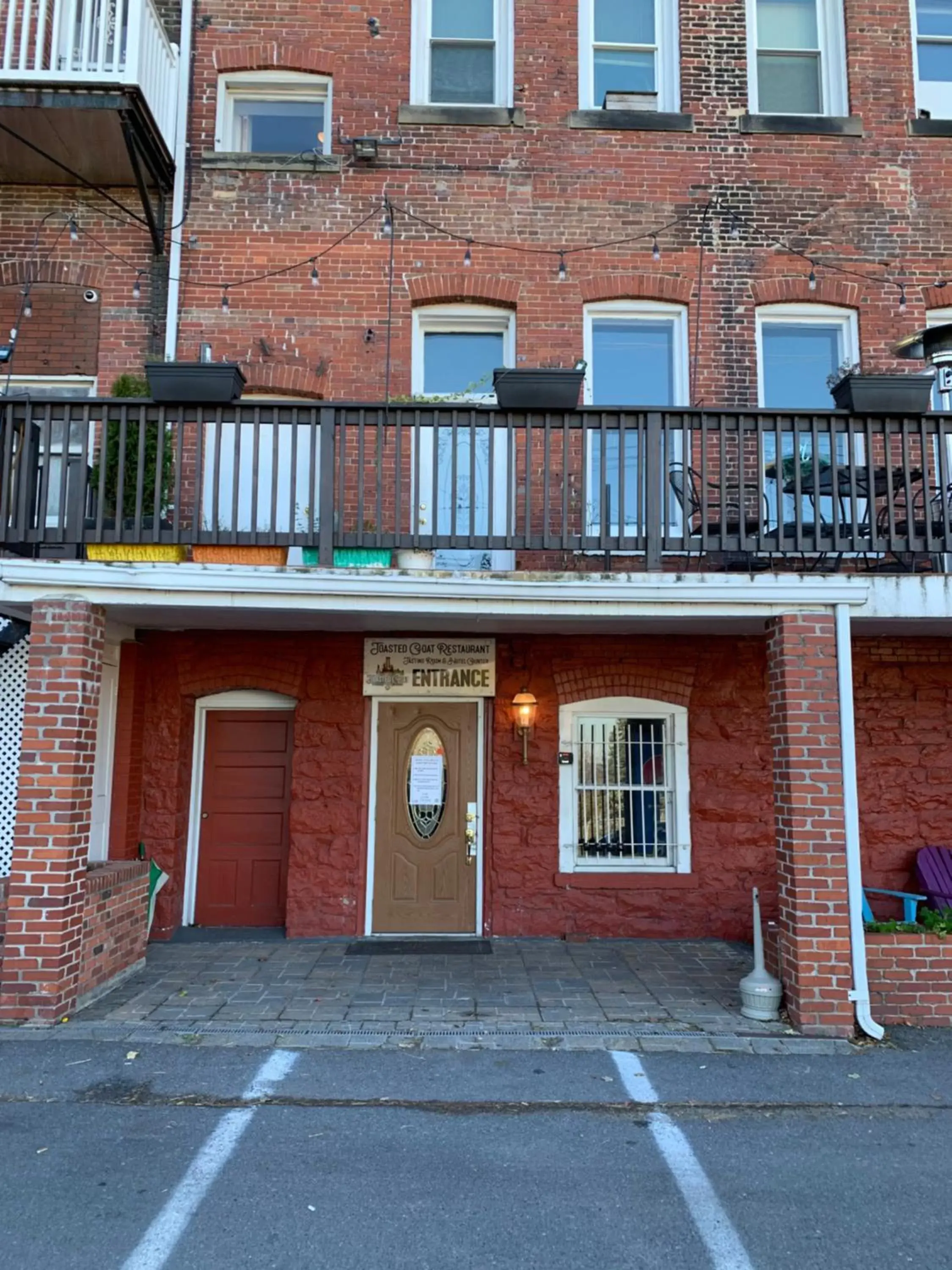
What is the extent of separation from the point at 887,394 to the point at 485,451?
3.11 metres

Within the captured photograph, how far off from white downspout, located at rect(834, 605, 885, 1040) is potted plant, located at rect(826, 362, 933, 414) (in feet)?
4.81

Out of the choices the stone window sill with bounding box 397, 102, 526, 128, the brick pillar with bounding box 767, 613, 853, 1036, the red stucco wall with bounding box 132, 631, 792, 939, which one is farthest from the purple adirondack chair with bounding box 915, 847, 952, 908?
the stone window sill with bounding box 397, 102, 526, 128

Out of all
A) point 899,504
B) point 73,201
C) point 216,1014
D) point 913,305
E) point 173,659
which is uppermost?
point 73,201

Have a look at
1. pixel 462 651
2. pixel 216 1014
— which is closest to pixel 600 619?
pixel 462 651

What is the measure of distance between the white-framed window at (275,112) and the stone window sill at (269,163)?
0.27 meters

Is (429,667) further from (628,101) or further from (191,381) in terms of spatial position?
(628,101)

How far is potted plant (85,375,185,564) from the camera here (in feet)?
19.8

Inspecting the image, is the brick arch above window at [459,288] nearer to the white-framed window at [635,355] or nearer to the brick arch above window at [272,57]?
the white-framed window at [635,355]

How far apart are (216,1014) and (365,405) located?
4.15 m

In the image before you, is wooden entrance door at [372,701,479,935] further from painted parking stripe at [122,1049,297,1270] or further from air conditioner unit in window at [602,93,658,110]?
air conditioner unit in window at [602,93,658,110]

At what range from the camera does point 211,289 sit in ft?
27.7

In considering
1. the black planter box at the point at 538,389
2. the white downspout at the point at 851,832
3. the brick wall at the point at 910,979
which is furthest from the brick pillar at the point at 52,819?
the brick wall at the point at 910,979

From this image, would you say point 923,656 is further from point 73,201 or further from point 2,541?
point 73,201

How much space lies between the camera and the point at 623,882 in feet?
25.6
